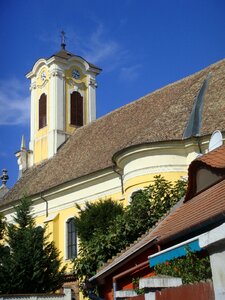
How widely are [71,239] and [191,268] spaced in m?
21.8

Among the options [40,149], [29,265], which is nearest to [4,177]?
[40,149]

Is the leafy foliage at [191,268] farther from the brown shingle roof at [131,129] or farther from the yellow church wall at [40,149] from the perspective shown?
the yellow church wall at [40,149]

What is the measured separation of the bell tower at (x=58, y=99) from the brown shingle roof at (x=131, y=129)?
4.18 feet

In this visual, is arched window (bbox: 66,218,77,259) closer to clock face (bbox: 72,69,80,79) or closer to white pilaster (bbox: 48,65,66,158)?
white pilaster (bbox: 48,65,66,158)

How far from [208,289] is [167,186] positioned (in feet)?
43.5

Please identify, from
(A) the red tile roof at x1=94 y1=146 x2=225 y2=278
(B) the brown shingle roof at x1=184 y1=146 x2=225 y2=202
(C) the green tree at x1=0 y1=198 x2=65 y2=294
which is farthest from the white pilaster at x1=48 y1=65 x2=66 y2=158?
(B) the brown shingle roof at x1=184 y1=146 x2=225 y2=202

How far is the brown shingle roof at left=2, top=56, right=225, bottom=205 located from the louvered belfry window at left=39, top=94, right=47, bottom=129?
114 inches

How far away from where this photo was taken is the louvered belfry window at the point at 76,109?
37.6 m

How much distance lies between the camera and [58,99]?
36875 mm

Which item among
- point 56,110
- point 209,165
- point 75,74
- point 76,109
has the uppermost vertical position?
point 75,74

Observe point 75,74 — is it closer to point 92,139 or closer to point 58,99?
point 58,99

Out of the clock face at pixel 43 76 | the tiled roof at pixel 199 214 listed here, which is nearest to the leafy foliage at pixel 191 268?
the tiled roof at pixel 199 214

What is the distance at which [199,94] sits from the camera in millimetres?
24938

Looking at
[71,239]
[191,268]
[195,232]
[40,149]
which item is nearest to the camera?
[191,268]
